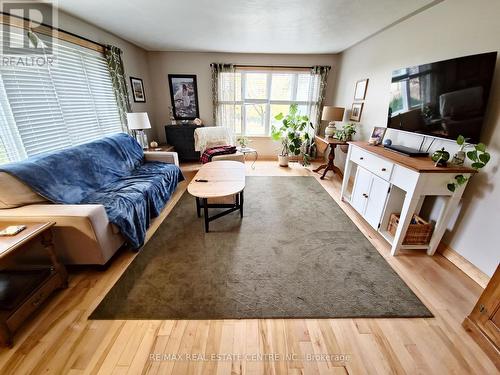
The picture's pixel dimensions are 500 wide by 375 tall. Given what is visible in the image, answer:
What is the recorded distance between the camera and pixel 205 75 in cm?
460

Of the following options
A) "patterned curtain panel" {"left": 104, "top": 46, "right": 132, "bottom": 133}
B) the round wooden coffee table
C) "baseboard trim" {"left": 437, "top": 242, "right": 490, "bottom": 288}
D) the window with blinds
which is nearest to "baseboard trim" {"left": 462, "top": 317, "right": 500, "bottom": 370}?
"baseboard trim" {"left": 437, "top": 242, "right": 490, "bottom": 288}

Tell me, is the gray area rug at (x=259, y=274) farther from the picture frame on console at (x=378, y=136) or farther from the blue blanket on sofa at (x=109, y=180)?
the picture frame on console at (x=378, y=136)

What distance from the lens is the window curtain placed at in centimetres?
452

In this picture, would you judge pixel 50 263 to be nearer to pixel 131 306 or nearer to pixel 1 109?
pixel 131 306

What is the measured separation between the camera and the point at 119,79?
3.33 meters

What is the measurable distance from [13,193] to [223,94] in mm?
4019

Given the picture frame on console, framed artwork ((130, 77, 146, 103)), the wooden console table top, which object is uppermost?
framed artwork ((130, 77, 146, 103))

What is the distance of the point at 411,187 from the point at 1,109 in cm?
376

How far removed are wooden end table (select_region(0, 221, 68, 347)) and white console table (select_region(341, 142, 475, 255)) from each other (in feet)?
9.61

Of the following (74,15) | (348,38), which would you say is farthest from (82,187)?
(348,38)

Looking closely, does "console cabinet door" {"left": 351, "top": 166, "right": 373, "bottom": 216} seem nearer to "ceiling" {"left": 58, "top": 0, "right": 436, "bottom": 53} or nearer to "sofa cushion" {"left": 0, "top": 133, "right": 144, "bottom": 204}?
"ceiling" {"left": 58, "top": 0, "right": 436, "bottom": 53}

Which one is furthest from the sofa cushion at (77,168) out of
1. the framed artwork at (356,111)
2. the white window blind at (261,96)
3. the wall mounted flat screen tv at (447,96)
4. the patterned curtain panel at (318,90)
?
the patterned curtain panel at (318,90)

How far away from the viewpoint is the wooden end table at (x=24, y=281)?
1218 mm

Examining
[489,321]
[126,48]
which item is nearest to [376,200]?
[489,321]
